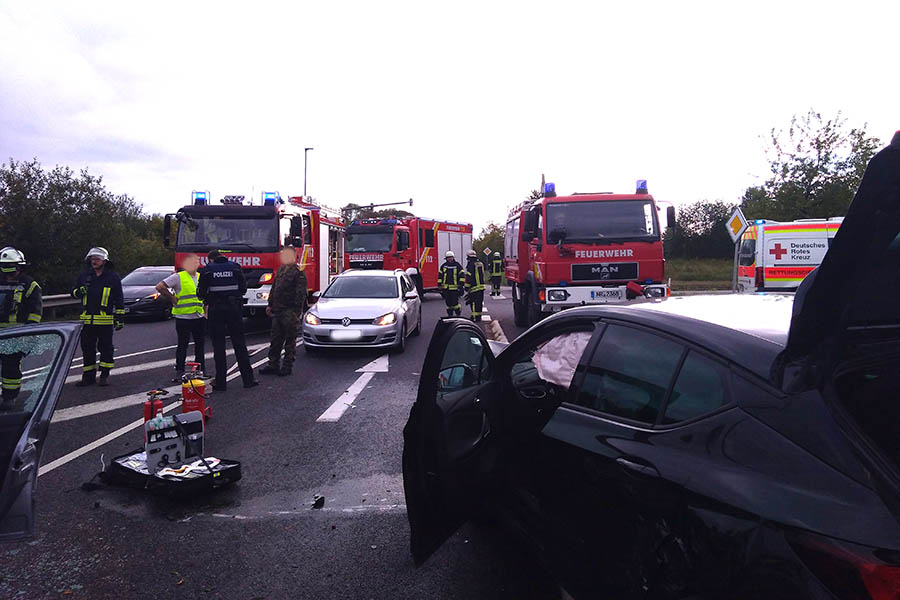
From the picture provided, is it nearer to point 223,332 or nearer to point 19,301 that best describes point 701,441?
point 19,301

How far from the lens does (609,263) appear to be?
10805mm

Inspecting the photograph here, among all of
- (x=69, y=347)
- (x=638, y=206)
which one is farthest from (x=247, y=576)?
(x=638, y=206)

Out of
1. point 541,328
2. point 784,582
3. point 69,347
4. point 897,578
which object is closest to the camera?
point 897,578

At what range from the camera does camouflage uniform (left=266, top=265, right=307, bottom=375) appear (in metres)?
9.21

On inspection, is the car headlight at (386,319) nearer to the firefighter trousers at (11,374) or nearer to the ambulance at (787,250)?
the firefighter trousers at (11,374)

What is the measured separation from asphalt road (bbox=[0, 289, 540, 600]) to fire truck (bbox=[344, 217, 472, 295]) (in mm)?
14706

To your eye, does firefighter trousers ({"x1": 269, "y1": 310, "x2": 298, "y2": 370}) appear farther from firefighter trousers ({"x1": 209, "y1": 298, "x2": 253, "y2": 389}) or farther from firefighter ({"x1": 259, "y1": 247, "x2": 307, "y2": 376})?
firefighter trousers ({"x1": 209, "y1": 298, "x2": 253, "y2": 389})

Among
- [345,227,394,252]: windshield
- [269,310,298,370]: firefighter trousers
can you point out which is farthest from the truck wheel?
[345,227,394,252]: windshield

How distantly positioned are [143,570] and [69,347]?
1.41 m

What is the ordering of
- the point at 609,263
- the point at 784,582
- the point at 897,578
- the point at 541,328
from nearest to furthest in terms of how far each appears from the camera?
1. the point at 897,578
2. the point at 784,582
3. the point at 541,328
4. the point at 609,263

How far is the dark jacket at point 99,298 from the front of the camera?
8180 mm

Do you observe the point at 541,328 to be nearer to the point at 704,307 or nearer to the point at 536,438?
the point at 536,438

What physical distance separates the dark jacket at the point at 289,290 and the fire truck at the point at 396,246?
38.6 feet

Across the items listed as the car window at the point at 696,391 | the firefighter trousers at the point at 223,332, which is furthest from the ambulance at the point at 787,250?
the car window at the point at 696,391
